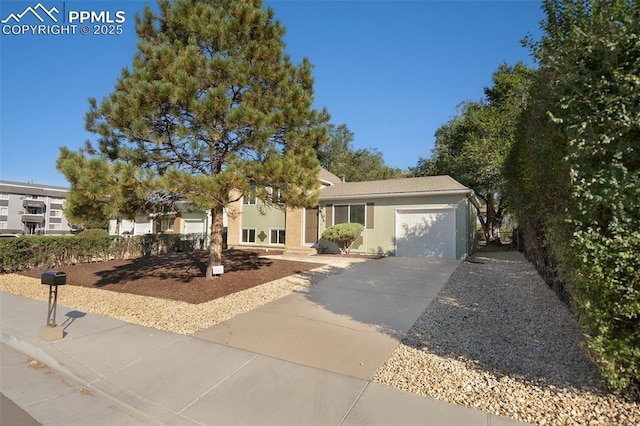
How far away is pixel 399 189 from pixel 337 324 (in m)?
10.2

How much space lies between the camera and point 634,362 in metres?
2.46

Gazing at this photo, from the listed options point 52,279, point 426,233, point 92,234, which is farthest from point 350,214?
point 92,234

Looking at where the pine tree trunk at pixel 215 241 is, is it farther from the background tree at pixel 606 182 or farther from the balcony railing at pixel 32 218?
the balcony railing at pixel 32 218

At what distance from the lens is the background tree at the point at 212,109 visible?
→ 6.24 m

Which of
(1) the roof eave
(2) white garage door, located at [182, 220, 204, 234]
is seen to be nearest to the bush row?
(2) white garage door, located at [182, 220, 204, 234]

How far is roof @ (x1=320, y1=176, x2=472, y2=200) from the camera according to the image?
520 inches

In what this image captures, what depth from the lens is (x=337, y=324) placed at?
5137 millimetres

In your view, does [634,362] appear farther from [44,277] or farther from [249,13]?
[249,13]

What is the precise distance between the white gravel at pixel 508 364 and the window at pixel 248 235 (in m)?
13.1

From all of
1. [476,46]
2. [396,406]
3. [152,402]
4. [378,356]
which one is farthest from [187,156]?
[476,46]

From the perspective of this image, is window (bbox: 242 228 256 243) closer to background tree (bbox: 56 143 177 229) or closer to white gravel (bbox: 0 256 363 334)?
white gravel (bbox: 0 256 363 334)

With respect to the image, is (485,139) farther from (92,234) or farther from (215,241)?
(92,234)

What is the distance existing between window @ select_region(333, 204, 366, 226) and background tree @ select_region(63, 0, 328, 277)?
7.23 meters

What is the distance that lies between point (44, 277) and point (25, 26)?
269 inches
